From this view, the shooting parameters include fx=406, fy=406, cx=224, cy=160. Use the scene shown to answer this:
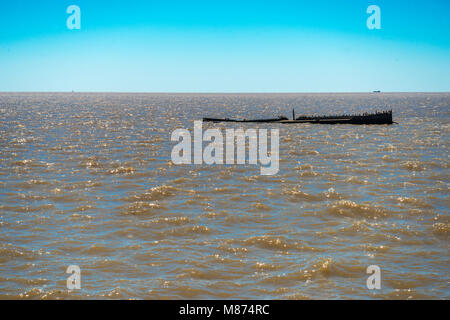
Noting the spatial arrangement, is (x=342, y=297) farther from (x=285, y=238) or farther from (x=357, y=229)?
(x=357, y=229)

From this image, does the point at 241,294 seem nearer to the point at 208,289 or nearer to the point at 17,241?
the point at 208,289

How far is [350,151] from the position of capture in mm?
32219

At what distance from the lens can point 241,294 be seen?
948cm

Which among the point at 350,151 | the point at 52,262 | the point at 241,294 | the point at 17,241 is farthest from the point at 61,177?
the point at 350,151

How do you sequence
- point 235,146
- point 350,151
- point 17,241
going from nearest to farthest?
point 17,241, point 350,151, point 235,146

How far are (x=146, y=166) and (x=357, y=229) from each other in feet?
50.2

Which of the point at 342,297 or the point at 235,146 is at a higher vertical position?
the point at 235,146

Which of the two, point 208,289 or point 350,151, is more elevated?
point 350,151

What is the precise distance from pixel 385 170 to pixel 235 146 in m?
15.2

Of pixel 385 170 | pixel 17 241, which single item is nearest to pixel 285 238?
pixel 17 241
